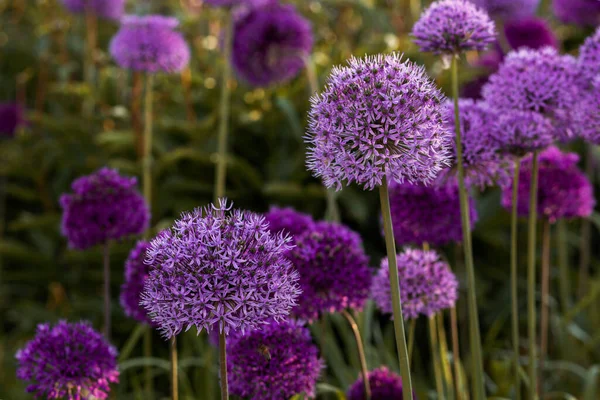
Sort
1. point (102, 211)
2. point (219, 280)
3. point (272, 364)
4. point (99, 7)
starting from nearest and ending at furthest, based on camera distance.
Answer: point (219, 280), point (272, 364), point (102, 211), point (99, 7)

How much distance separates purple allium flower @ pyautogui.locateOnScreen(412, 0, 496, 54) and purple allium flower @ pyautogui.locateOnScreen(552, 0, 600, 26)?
10.0ft

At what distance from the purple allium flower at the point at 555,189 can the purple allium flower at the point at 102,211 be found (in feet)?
4.38

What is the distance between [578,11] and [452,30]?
127 inches

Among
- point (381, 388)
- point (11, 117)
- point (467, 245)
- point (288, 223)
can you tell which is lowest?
point (381, 388)

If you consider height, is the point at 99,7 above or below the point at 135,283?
above

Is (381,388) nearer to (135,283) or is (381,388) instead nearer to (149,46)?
(135,283)

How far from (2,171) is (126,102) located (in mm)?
1134

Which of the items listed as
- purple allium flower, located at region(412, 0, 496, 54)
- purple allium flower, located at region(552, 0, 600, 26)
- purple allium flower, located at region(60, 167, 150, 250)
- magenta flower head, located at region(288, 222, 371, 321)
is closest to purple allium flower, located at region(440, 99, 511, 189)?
purple allium flower, located at region(412, 0, 496, 54)

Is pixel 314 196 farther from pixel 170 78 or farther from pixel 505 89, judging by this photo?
pixel 505 89

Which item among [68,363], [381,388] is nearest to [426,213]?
[381,388]

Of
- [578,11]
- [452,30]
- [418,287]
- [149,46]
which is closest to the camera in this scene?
[452,30]

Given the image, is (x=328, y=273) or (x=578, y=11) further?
(x=578, y=11)

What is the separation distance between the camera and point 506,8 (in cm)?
449

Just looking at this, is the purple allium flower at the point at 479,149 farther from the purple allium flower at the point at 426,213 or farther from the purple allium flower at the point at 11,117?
the purple allium flower at the point at 11,117
